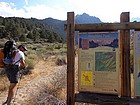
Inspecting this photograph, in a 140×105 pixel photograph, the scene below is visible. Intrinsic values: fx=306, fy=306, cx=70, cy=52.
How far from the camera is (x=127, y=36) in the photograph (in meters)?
5.19

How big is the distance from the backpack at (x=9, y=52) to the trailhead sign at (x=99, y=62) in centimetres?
286

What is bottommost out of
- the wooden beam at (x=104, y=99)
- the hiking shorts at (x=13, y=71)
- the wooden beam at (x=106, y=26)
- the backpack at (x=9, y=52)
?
the wooden beam at (x=104, y=99)

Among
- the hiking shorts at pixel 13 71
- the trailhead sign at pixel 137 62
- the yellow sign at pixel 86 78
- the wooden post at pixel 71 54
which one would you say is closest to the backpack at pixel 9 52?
the hiking shorts at pixel 13 71

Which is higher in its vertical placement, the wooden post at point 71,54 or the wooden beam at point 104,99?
the wooden post at point 71,54

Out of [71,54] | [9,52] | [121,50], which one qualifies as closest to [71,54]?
[71,54]

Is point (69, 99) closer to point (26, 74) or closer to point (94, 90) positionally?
point (94, 90)

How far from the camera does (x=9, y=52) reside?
7.90m

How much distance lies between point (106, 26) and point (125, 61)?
69 cm

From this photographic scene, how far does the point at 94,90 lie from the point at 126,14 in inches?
56.5

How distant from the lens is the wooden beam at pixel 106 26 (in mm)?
5135

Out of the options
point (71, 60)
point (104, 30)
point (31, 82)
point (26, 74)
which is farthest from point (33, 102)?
point (26, 74)

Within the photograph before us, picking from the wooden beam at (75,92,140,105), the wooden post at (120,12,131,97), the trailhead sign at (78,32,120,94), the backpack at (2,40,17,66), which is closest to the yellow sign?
the trailhead sign at (78,32,120,94)

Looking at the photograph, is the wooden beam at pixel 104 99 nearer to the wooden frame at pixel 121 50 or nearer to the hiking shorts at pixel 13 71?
the wooden frame at pixel 121 50

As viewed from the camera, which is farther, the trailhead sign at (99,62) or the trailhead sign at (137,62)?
the trailhead sign at (99,62)
